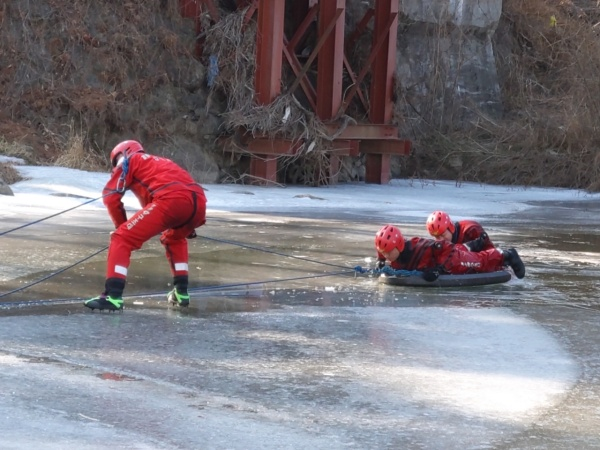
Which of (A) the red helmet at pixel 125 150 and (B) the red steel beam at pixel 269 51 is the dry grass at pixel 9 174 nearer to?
(B) the red steel beam at pixel 269 51

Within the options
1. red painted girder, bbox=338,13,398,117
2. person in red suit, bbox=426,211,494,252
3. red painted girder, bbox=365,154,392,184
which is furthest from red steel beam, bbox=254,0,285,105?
person in red suit, bbox=426,211,494,252

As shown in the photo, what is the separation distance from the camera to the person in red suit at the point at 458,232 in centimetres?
Result: 933

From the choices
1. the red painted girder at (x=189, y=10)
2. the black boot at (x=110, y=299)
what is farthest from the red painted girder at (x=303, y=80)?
the black boot at (x=110, y=299)

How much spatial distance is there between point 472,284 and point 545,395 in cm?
364

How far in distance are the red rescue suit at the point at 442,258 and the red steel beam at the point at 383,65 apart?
1220cm

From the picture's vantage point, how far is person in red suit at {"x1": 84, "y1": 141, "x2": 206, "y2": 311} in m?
7.08

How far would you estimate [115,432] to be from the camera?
4.42 meters

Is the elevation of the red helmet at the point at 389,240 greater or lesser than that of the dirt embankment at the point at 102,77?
lesser

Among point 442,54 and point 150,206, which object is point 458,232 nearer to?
point 150,206

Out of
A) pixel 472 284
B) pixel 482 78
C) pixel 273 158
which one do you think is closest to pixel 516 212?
pixel 273 158

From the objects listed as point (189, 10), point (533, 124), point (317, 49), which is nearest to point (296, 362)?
point (317, 49)

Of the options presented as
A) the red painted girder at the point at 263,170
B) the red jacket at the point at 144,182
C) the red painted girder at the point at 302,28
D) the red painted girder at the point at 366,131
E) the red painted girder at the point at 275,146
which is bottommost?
the red painted girder at the point at 263,170

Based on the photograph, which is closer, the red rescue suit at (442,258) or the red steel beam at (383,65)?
the red rescue suit at (442,258)

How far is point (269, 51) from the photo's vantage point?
18.4 m
